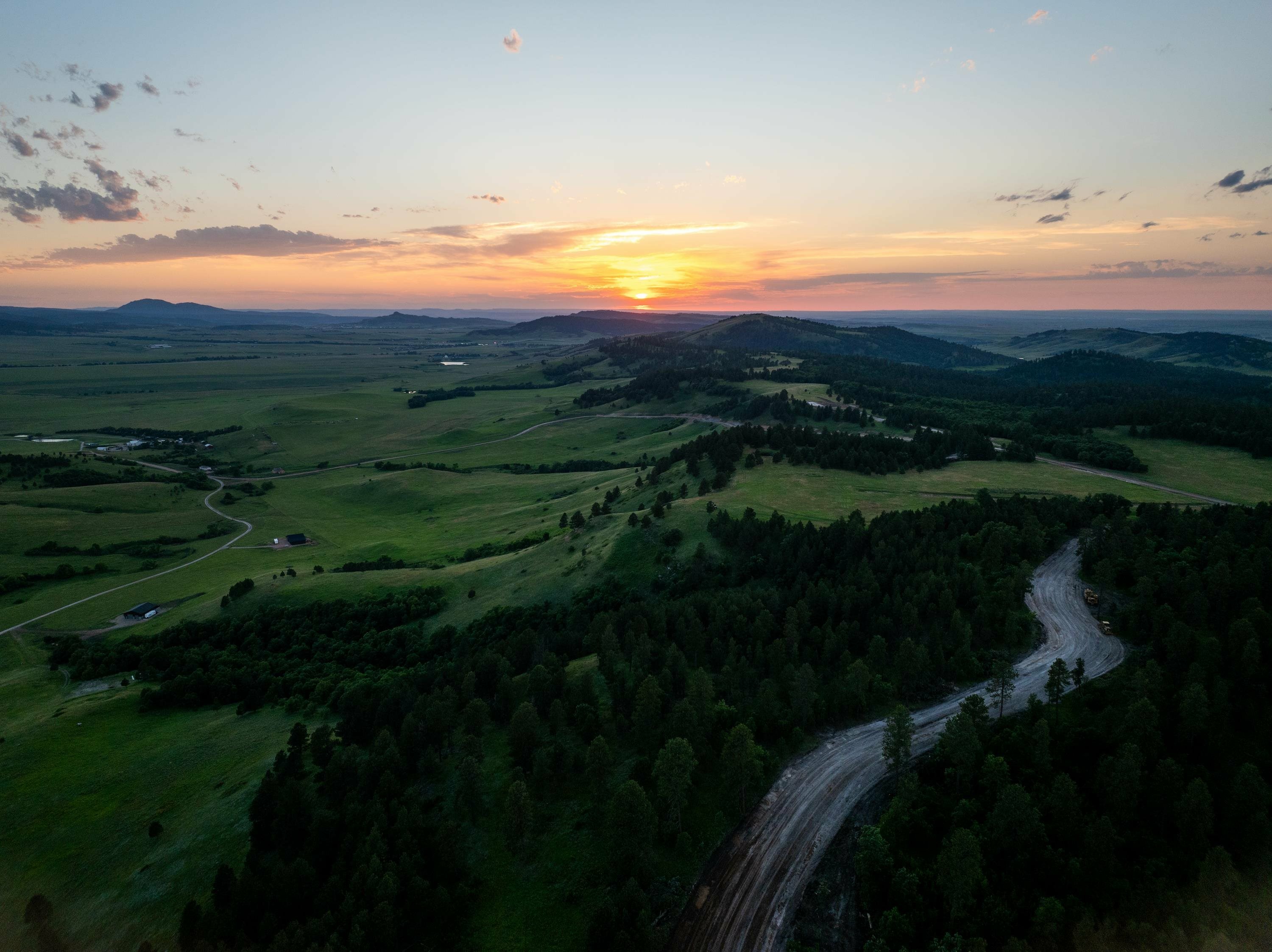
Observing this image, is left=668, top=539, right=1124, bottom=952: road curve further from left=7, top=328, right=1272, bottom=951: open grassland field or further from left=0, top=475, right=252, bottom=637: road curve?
left=0, top=475, right=252, bottom=637: road curve

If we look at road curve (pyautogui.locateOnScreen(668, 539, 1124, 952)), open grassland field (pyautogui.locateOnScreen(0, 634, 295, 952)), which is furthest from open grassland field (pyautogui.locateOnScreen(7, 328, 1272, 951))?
road curve (pyautogui.locateOnScreen(668, 539, 1124, 952))

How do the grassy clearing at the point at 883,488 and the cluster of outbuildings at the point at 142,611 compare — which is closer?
the cluster of outbuildings at the point at 142,611

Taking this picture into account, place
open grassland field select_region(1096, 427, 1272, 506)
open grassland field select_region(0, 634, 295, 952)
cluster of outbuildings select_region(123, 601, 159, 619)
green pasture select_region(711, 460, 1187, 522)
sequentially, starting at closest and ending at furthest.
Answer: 1. open grassland field select_region(0, 634, 295, 952)
2. cluster of outbuildings select_region(123, 601, 159, 619)
3. green pasture select_region(711, 460, 1187, 522)
4. open grassland field select_region(1096, 427, 1272, 506)

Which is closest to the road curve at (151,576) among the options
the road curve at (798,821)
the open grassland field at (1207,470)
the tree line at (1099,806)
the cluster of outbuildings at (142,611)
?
the cluster of outbuildings at (142,611)

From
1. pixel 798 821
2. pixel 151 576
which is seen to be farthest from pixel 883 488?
pixel 151 576

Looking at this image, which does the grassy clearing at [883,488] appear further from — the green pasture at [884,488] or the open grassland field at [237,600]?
the open grassland field at [237,600]
